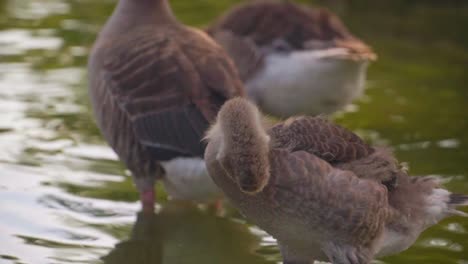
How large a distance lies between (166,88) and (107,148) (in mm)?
1817

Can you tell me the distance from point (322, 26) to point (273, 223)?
4618 mm

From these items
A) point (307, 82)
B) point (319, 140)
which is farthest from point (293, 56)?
point (319, 140)

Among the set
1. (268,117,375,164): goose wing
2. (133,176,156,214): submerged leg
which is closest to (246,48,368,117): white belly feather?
(133,176,156,214): submerged leg

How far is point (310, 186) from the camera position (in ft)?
16.6

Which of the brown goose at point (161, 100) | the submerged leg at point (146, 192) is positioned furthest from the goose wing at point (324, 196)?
the submerged leg at point (146, 192)

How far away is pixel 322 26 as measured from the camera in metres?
9.48

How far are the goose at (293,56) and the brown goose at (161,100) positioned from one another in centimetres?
180

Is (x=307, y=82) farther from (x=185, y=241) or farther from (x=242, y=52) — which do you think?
(x=185, y=241)

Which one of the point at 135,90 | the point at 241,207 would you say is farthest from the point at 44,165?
the point at 241,207

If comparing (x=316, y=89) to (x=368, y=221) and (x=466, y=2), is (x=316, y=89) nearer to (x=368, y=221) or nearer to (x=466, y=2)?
(x=368, y=221)

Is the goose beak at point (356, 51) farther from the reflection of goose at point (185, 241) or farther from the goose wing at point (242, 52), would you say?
the reflection of goose at point (185, 241)

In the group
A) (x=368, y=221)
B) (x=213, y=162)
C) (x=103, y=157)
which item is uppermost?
(x=213, y=162)

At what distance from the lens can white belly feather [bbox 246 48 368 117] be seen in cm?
884

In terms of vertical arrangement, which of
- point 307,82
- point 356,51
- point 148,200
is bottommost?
point 148,200
